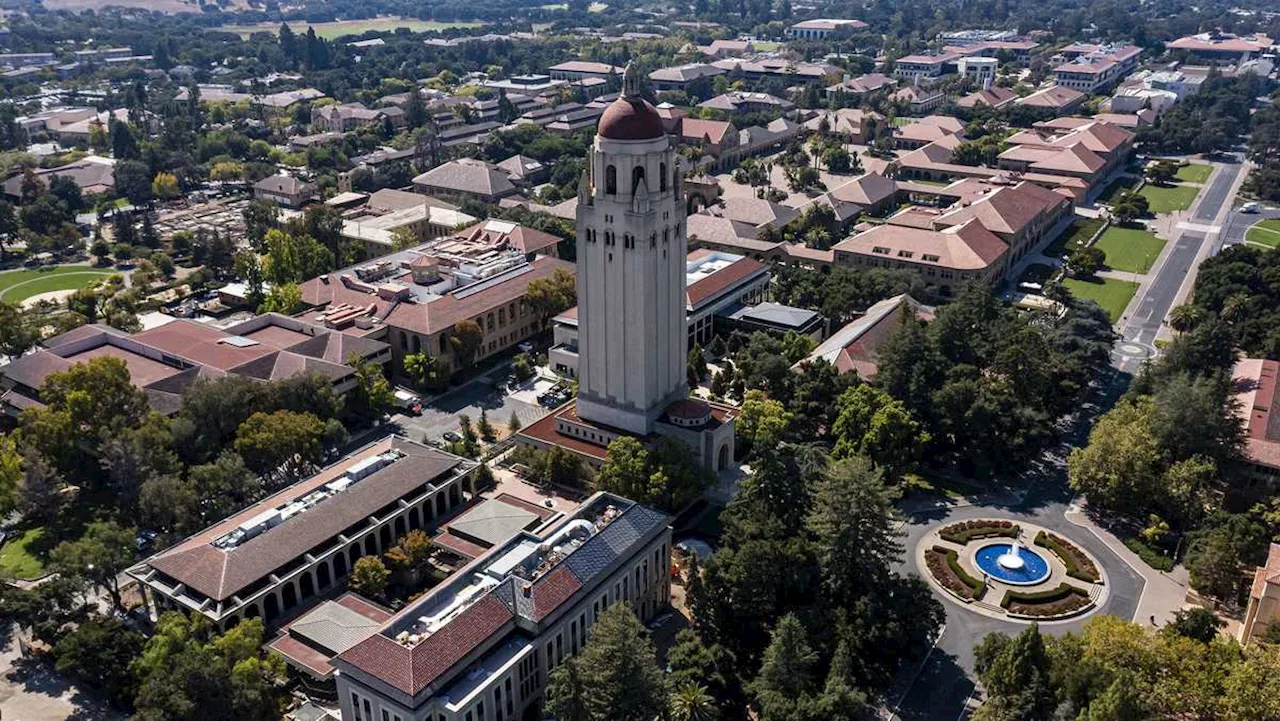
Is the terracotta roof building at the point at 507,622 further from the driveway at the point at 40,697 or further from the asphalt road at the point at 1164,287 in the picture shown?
the asphalt road at the point at 1164,287

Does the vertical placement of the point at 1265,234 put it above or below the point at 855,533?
below

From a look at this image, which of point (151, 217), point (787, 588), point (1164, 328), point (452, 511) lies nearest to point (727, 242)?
point (1164, 328)

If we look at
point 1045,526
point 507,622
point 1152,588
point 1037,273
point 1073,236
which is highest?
point 507,622

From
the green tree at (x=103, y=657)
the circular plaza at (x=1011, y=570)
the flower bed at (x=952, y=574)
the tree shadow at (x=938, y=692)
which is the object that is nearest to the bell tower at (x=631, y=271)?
the flower bed at (x=952, y=574)

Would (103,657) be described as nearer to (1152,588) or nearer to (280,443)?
(280,443)

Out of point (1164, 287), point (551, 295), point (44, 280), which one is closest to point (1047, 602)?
point (551, 295)

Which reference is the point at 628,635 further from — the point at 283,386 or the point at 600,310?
the point at 283,386
